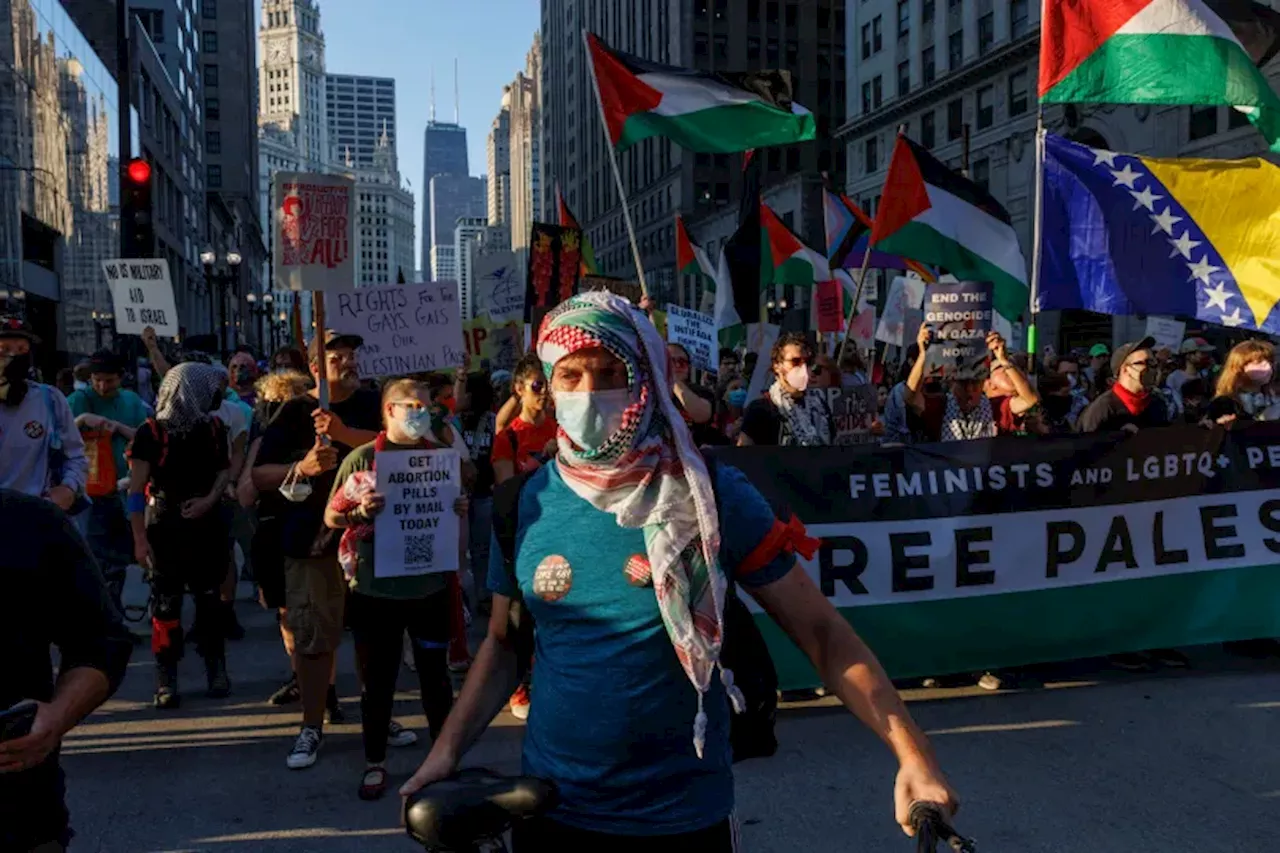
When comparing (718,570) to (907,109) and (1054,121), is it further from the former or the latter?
(907,109)

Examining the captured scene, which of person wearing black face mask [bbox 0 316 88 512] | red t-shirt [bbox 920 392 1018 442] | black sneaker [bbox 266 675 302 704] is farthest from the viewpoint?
red t-shirt [bbox 920 392 1018 442]

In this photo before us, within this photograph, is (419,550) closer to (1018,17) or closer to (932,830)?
(932,830)

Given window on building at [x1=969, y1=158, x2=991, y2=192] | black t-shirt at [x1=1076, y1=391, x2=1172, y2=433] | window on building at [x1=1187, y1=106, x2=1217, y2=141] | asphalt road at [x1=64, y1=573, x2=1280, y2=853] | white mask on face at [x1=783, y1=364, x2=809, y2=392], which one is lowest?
asphalt road at [x1=64, y1=573, x2=1280, y2=853]

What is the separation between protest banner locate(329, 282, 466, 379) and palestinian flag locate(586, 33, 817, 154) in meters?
1.87

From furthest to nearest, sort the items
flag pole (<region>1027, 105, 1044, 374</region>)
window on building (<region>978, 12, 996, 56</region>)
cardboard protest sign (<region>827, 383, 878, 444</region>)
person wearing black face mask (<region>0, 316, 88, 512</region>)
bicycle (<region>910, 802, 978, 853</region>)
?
window on building (<region>978, 12, 996, 56</region>) → cardboard protest sign (<region>827, 383, 878, 444</region>) → flag pole (<region>1027, 105, 1044, 374</region>) → person wearing black face mask (<region>0, 316, 88, 512</region>) → bicycle (<region>910, 802, 978, 853</region>)

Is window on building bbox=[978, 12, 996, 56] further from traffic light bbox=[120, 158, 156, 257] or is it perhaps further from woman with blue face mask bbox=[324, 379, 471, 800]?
woman with blue face mask bbox=[324, 379, 471, 800]

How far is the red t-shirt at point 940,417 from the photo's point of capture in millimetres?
7836

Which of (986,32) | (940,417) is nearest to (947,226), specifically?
(940,417)

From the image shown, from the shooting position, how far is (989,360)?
835 cm

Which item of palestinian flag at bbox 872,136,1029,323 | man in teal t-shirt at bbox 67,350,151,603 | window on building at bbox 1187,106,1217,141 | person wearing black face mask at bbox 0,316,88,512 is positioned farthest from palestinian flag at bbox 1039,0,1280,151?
window on building at bbox 1187,106,1217,141

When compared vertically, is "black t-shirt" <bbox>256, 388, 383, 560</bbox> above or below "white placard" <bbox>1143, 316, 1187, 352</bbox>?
below

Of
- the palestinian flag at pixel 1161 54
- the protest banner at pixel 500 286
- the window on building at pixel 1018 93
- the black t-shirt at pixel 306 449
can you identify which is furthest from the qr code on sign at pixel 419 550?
the window on building at pixel 1018 93

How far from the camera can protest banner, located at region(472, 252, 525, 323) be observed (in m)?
12.9

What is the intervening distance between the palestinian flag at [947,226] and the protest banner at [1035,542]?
2720 mm
